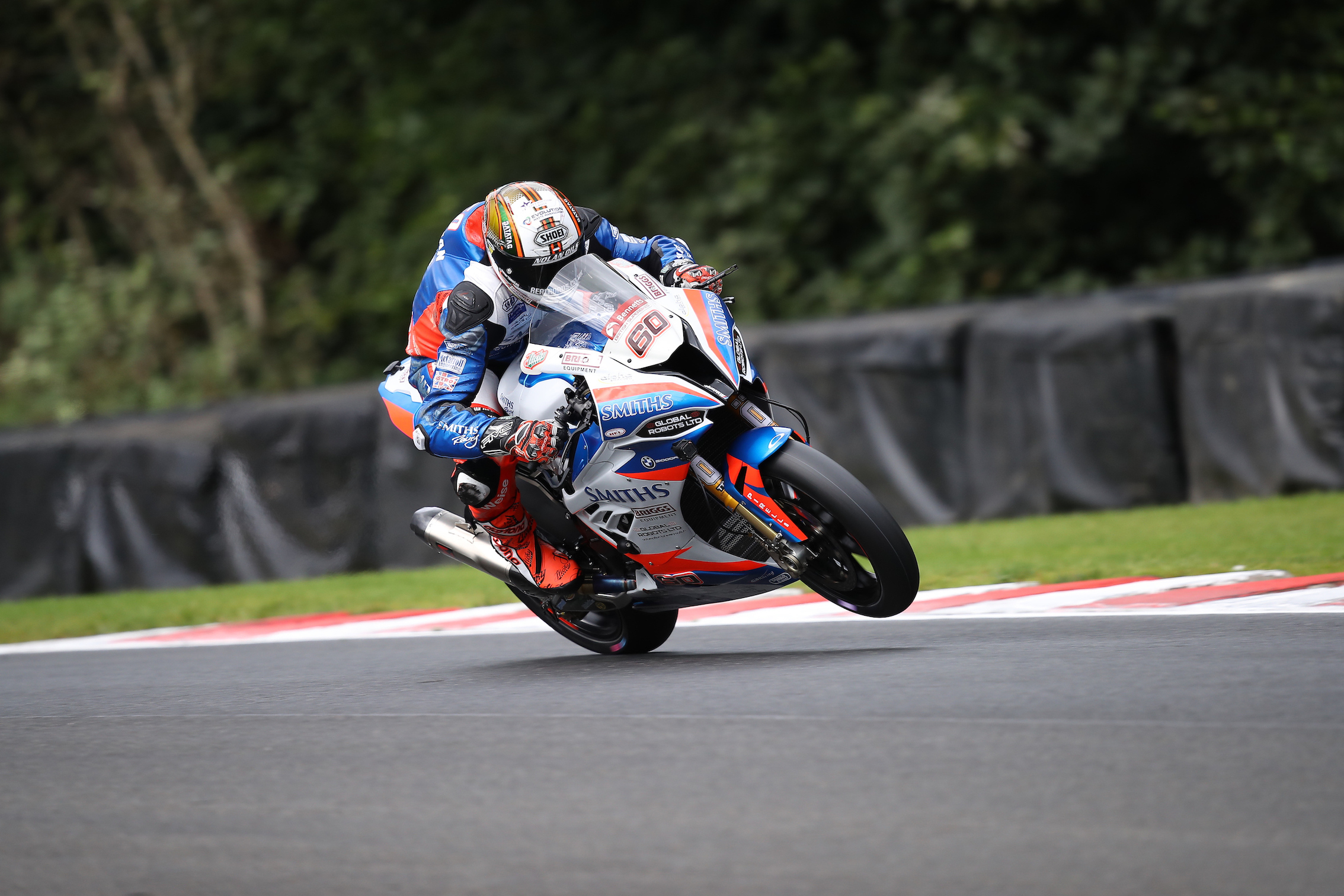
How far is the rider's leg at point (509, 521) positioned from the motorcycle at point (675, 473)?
0.20ft

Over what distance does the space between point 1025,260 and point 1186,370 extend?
5.31 m

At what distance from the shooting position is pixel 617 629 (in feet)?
22.6

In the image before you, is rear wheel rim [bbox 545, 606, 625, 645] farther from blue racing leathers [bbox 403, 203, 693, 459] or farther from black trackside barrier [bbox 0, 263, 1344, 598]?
black trackside barrier [bbox 0, 263, 1344, 598]

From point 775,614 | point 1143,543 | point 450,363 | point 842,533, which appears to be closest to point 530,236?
point 450,363

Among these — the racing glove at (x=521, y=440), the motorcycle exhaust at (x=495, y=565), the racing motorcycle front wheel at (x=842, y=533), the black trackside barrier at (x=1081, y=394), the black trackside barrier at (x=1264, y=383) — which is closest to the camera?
the racing motorcycle front wheel at (x=842, y=533)

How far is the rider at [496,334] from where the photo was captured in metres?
6.07

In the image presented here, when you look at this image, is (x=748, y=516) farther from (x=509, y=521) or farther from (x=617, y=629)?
(x=617, y=629)

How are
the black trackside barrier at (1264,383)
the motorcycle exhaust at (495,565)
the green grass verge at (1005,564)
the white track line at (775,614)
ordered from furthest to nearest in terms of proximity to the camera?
the black trackside barrier at (1264,383) < the green grass verge at (1005,564) < the white track line at (775,614) < the motorcycle exhaust at (495,565)

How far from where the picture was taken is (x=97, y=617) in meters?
10.7

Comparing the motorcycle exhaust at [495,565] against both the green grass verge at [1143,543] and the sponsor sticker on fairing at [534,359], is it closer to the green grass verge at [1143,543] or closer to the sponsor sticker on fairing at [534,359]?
the sponsor sticker on fairing at [534,359]

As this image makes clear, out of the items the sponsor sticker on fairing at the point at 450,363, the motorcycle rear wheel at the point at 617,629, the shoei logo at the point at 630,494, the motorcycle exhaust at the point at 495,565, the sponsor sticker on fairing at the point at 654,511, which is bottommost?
the motorcycle rear wheel at the point at 617,629

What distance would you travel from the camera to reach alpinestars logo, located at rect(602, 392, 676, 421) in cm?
583

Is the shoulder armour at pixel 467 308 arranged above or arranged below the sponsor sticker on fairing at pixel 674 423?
above

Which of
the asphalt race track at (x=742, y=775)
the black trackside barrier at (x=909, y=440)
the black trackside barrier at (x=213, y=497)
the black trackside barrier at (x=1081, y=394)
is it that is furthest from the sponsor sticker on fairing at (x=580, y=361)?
the black trackside barrier at (x=213, y=497)
